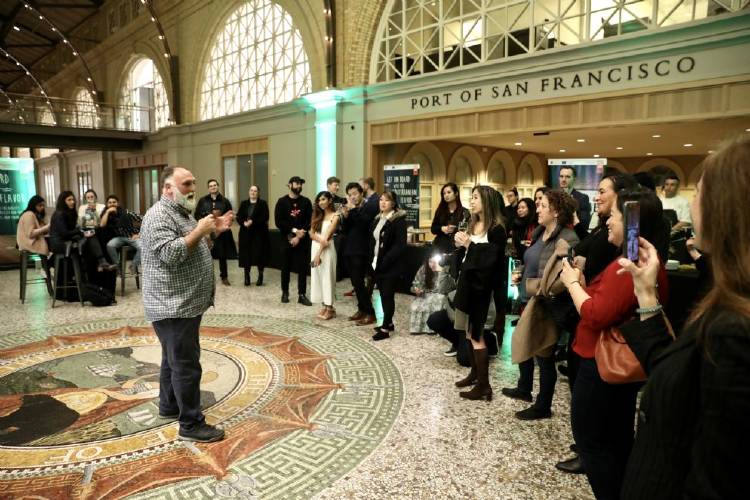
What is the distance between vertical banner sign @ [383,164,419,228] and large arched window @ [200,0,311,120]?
3.47 meters

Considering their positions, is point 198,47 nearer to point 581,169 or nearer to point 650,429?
point 581,169

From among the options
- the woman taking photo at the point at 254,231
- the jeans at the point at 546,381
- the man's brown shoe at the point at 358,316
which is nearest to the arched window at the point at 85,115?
the woman taking photo at the point at 254,231

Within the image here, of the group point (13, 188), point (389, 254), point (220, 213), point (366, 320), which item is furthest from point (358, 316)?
point (13, 188)

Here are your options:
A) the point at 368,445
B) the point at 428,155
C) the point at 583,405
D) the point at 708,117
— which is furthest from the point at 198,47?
the point at 583,405

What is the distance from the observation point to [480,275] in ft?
11.5

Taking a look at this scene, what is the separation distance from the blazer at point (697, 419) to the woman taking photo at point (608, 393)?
0.83 meters

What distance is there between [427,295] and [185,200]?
3.14 m

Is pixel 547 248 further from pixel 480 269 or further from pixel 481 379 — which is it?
pixel 481 379

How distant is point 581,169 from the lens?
6699mm

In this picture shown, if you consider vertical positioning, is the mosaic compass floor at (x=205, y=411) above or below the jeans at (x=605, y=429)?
below

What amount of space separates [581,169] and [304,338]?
14.9ft

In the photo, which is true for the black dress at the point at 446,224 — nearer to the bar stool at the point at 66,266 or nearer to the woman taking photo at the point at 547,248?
the woman taking photo at the point at 547,248

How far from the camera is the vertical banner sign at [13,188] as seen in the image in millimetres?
9602

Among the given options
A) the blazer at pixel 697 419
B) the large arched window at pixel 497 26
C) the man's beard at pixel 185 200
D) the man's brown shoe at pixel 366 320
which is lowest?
the man's brown shoe at pixel 366 320
